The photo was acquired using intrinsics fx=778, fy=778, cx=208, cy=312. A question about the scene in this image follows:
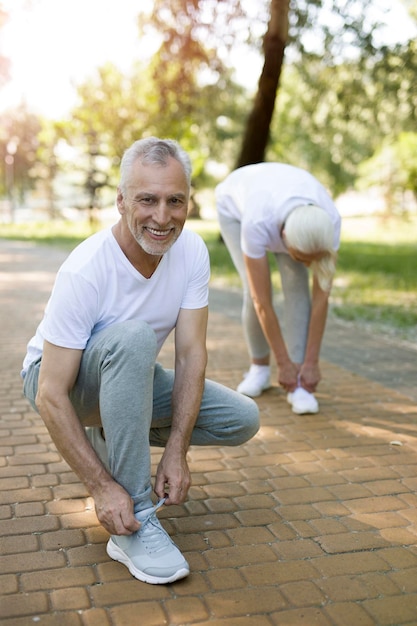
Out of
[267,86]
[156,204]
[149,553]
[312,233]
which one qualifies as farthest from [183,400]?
[267,86]

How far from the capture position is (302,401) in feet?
14.7

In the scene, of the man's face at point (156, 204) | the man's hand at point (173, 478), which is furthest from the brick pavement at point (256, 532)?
the man's face at point (156, 204)

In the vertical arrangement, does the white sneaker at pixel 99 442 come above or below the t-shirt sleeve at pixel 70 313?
below

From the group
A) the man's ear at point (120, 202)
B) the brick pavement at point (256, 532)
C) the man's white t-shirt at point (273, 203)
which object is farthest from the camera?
the man's white t-shirt at point (273, 203)

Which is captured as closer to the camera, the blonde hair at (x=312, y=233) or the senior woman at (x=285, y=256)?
the blonde hair at (x=312, y=233)

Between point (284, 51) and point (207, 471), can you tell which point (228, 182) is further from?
point (284, 51)

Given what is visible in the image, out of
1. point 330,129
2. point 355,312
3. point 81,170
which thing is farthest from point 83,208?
point 355,312

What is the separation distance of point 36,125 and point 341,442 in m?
48.5

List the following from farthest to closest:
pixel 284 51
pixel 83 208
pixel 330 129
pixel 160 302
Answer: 1. pixel 83 208
2. pixel 330 129
3. pixel 284 51
4. pixel 160 302

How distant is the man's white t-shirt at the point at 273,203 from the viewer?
4.23 metres

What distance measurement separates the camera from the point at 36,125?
49406mm

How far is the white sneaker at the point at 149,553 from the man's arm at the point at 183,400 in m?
0.08

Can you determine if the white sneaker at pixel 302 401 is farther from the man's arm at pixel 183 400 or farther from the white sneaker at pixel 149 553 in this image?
the white sneaker at pixel 149 553

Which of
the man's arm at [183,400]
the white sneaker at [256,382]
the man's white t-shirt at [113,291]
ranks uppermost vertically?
the man's white t-shirt at [113,291]
